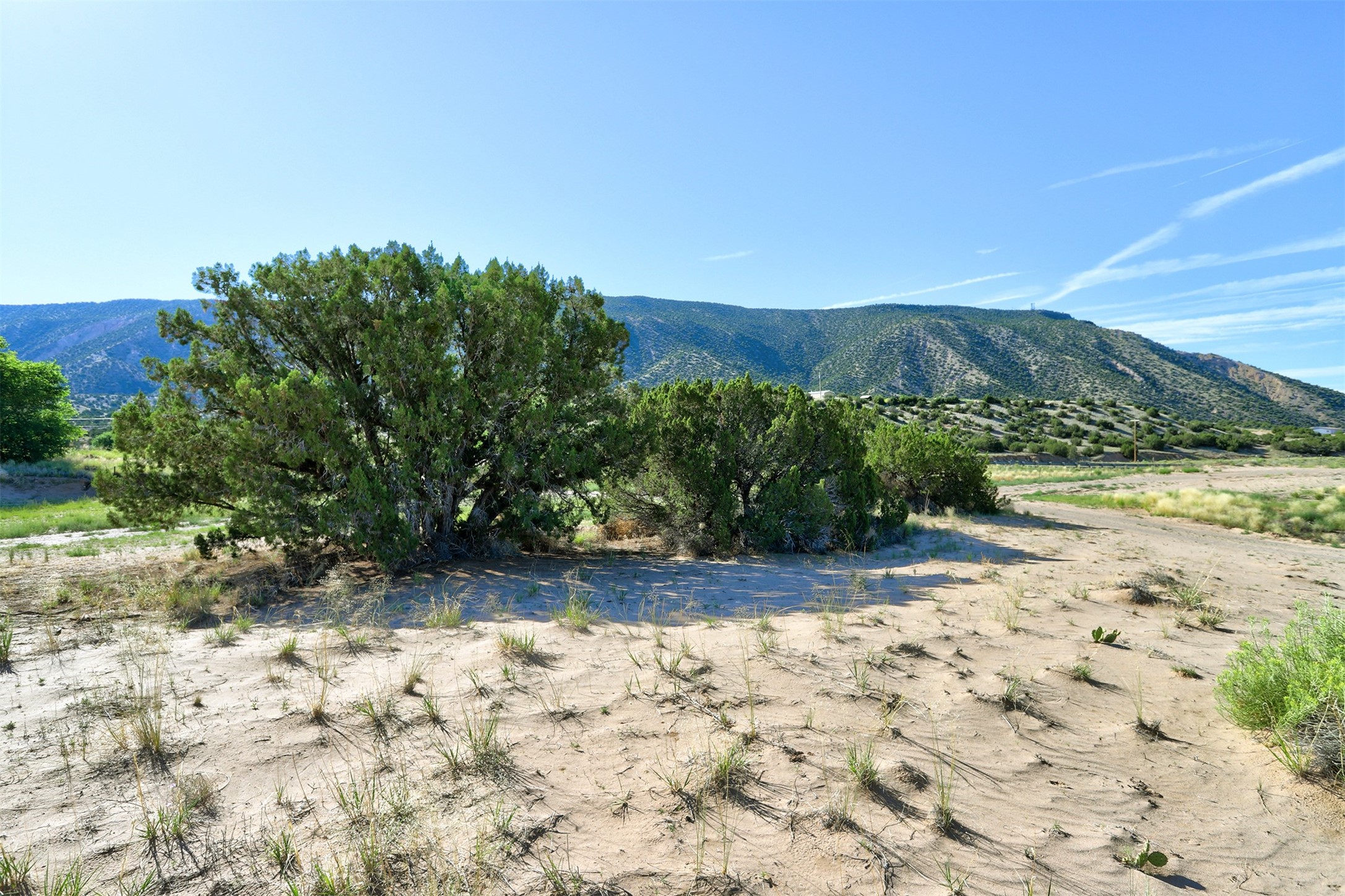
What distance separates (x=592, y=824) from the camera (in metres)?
2.72

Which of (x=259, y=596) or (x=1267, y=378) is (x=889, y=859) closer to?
(x=259, y=596)

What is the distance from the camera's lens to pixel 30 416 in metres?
→ 27.5

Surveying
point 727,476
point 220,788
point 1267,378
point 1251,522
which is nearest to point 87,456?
point 727,476

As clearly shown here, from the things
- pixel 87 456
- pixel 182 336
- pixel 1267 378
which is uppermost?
pixel 1267 378

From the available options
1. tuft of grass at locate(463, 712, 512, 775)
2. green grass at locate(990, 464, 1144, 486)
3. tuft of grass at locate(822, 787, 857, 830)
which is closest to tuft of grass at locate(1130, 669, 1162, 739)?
tuft of grass at locate(822, 787, 857, 830)

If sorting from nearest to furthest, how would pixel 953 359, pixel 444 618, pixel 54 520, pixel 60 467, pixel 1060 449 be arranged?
pixel 444 618 → pixel 54 520 → pixel 60 467 → pixel 1060 449 → pixel 953 359

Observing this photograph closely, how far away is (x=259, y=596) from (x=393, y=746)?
4.98 m

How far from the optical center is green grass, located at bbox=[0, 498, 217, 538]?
13492 mm

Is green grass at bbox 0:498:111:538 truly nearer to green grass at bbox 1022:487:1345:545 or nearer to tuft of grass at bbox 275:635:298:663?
tuft of grass at bbox 275:635:298:663

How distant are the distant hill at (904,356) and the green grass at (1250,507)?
39.1 m

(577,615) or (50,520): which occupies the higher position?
(577,615)

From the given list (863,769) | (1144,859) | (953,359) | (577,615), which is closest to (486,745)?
(863,769)

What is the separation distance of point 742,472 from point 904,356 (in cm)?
6158

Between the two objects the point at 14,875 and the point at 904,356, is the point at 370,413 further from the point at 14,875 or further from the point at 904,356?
the point at 904,356
